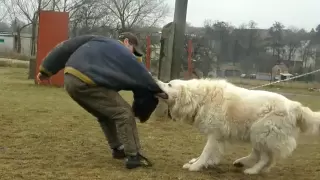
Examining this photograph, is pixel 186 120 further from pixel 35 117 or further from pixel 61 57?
pixel 35 117

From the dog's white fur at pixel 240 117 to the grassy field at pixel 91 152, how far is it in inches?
10.3

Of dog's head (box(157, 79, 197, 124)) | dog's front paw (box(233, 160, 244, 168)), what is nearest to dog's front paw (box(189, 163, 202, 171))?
dog's head (box(157, 79, 197, 124))

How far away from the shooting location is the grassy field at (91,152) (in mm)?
5086

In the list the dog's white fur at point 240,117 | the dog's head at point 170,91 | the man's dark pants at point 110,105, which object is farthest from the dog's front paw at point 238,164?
the man's dark pants at point 110,105

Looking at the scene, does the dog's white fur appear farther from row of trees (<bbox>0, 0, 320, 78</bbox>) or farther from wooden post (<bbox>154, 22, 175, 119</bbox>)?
row of trees (<bbox>0, 0, 320, 78</bbox>)

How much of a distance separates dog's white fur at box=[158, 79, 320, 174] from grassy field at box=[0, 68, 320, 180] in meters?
0.26

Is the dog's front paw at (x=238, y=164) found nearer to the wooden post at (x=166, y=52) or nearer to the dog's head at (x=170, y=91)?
the dog's head at (x=170, y=91)

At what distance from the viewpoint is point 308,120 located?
5.34 metres

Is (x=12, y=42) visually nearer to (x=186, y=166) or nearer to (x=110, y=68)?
(x=110, y=68)

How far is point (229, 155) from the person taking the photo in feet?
21.9

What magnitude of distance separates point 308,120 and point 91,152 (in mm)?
2752

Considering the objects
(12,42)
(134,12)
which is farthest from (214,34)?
(12,42)

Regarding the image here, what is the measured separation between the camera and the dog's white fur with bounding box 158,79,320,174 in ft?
17.2

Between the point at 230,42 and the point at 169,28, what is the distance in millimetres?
24503
